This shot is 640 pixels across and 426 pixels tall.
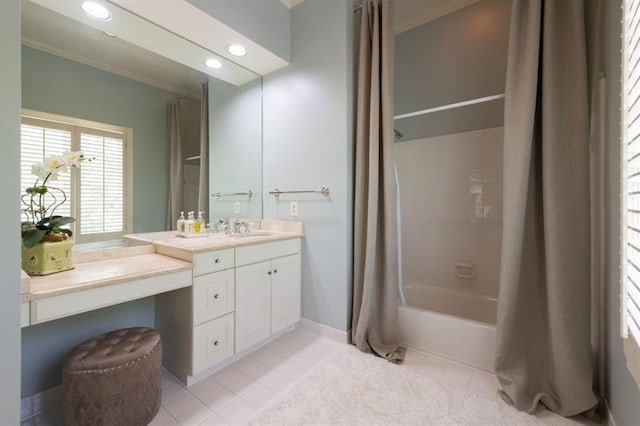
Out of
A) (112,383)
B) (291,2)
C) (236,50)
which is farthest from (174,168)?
(291,2)

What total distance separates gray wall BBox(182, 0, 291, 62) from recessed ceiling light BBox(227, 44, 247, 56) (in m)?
0.15

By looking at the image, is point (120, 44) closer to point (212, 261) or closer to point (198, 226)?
point (198, 226)

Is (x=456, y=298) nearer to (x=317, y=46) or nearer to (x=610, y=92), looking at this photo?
(x=610, y=92)

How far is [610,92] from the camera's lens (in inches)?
51.1

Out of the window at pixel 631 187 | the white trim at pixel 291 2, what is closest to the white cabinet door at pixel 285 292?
the window at pixel 631 187

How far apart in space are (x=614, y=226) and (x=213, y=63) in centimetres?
279

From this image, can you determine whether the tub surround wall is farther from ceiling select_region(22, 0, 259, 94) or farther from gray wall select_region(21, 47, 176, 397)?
gray wall select_region(21, 47, 176, 397)

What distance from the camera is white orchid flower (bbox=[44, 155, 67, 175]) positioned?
4.53 ft

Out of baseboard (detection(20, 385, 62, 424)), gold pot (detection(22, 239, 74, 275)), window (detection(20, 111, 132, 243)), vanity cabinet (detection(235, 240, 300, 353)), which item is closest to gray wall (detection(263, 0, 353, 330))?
vanity cabinet (detection(235, 240, 300, 353))

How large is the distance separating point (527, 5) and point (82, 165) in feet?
9.01

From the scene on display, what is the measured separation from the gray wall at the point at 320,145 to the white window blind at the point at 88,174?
1.17 m

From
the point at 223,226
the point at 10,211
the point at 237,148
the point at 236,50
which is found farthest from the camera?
the point at 237,148

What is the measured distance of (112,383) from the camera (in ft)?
3.90

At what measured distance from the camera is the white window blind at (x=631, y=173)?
77 centimetres
